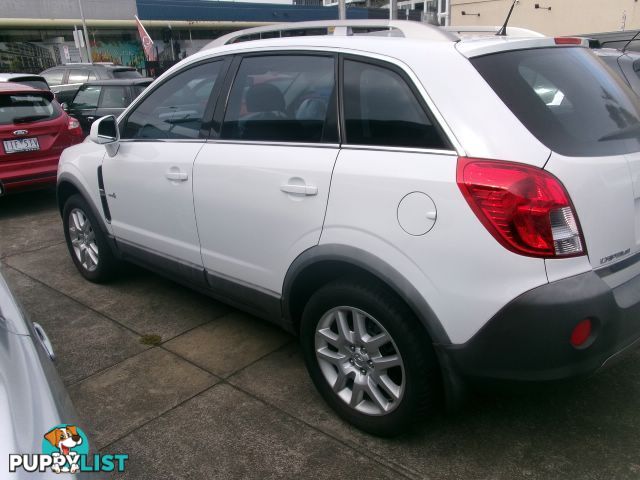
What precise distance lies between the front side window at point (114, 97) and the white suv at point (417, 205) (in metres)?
6.52

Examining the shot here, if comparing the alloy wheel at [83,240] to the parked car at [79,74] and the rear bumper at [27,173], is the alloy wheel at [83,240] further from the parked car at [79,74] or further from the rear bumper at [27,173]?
the parked car at [79,74]

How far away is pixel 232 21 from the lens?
3653 centimetres

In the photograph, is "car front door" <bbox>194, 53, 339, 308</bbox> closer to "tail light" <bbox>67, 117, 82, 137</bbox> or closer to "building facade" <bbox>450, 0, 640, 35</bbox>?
"tail light" <bbox>67, 117, 82, 137</bbox>

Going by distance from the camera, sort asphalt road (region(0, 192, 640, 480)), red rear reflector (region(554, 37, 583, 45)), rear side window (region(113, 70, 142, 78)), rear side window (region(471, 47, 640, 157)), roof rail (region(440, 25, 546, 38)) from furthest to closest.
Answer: rear side window (region(113, 70, 142, 78)) < roof rail (region(440, 25, 546, 38)) < red rear reflector (region(554, 37, 583, 45)) < asphalt road (region(0, 192, 640, 480)) < rear side window (region(471, 47, 640, 157))

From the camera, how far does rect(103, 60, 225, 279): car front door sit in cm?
332

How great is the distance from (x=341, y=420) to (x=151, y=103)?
2370mm

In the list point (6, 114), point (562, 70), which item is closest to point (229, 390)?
point (562, 70)

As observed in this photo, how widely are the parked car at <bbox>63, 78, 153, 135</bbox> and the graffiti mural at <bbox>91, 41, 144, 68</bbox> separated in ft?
82.8

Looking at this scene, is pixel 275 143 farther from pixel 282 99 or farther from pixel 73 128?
pixel 73 128

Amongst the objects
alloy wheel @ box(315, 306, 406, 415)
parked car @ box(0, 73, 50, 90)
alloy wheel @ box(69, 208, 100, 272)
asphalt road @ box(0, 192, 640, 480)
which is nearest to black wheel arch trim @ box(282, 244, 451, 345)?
alloy wheel @ box(315, 306, 406, 415)

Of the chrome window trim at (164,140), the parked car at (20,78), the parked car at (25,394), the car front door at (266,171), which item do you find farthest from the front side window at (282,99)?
the parked car at (20,78)

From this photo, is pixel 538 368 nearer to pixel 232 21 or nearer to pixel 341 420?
pixel 341 420

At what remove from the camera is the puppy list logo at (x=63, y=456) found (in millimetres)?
1306

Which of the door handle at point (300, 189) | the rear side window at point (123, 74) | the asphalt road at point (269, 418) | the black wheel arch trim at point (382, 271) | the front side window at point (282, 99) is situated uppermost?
the front side window at point (282, 99)
